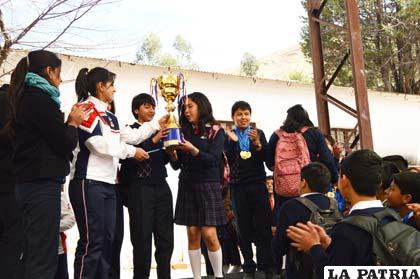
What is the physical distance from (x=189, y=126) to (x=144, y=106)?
42 cm

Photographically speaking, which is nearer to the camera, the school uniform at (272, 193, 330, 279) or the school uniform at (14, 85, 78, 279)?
the school uniform at (14, 85, 78, 279)

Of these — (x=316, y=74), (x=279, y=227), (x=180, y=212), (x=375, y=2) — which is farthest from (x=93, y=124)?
(x=375, y=2)

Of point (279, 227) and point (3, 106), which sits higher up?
point (3, 106)

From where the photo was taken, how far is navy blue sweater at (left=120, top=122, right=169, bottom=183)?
3807 mm

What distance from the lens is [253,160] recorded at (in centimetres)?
441

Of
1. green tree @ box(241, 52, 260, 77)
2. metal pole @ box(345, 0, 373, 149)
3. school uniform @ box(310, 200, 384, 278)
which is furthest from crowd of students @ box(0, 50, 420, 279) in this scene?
green tree @ box(241, 52, 260, 77)

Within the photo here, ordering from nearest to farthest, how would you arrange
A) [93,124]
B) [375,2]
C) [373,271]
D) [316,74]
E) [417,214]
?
[373,271] → [417,214] → [93,124] → [316,74] → [375,2]

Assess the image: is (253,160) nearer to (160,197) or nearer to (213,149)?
(213,149)

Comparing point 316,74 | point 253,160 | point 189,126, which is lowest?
point 253,160

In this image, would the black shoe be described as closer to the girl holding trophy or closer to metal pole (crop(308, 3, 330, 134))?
the girl holding trophy

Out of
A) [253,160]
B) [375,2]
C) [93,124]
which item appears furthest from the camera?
[375,2]

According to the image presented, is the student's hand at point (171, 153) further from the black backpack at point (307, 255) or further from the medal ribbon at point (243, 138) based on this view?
the black backpack at point (307, 255)

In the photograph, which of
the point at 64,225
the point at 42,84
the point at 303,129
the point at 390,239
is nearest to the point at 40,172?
the point at 42,84

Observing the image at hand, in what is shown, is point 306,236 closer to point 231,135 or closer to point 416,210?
point 416,210
